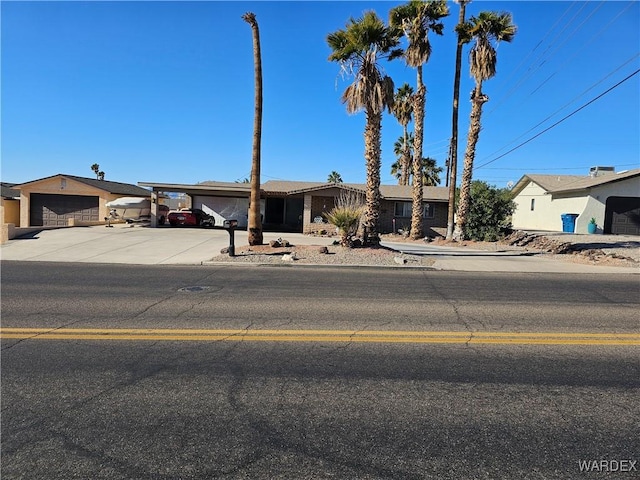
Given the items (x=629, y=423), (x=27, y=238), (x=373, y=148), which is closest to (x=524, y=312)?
(x=629, y=423)

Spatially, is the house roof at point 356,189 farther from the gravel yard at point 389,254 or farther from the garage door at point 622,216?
the garage door at point 622,216

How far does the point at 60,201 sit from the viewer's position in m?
31.8

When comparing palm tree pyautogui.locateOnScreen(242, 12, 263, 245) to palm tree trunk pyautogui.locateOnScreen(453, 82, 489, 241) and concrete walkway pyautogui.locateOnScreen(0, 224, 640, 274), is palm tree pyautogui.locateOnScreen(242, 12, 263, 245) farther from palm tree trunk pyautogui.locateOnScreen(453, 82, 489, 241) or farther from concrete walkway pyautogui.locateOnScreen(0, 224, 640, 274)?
palm tree trunk pyautogui.locateOnScreen(453, 82, 489, 241)

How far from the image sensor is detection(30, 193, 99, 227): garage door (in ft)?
104

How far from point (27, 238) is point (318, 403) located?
20717 mm

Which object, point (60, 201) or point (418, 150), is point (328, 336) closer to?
point (418, 150)

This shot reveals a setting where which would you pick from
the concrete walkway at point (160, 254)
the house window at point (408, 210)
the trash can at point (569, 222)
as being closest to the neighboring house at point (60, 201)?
the concrete walkway at point (160, 254)

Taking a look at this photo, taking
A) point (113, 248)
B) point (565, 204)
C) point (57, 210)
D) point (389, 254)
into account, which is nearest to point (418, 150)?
point (389, 254)

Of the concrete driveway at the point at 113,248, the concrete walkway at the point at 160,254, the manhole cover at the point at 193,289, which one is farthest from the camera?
the concrete driveway at the point at 113,248

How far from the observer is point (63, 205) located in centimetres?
3186

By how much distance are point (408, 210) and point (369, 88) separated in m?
14.4

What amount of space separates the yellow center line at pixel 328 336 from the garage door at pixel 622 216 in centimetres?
2705

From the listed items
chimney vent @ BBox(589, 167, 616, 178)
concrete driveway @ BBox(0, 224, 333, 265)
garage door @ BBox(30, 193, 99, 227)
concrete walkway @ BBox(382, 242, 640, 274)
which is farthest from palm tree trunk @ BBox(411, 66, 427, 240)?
garage door @ BBox(30, 193, 99, 227)

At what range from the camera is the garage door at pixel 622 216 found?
27.8 meters
